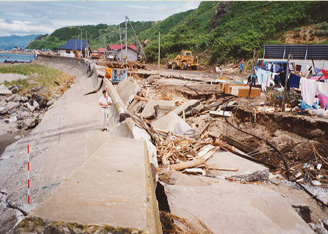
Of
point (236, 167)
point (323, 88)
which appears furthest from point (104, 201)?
point (323, 88)

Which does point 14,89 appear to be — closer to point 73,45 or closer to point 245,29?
point 245,29

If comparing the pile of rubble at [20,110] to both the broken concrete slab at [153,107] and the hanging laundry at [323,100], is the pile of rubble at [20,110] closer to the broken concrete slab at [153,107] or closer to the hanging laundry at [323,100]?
the broken concrete slab at [153,107]

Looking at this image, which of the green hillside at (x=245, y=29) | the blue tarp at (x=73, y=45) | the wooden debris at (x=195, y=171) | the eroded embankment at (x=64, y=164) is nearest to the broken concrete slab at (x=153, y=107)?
the eroded embankment at (x=64, y=164)

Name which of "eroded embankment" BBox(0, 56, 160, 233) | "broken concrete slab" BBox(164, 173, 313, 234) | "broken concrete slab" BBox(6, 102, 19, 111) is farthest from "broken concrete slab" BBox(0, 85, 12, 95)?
"broken concrete slab" BBox(164, 173, 313, 234)

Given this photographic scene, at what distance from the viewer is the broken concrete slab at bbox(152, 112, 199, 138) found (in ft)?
22.6

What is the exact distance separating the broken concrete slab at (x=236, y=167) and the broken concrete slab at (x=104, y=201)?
119 inches

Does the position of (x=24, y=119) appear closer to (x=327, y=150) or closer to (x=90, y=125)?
(x=90, y=125)

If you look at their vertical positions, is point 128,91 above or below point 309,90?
below

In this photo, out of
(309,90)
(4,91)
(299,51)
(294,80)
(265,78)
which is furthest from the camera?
(299,51)

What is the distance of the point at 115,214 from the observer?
149 centimetres

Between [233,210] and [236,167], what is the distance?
2246 mm

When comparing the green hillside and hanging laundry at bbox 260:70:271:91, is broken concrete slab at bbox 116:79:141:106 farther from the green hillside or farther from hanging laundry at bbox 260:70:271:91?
the green hillside

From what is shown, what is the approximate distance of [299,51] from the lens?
23719 millimetres

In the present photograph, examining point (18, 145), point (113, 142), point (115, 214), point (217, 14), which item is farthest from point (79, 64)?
point (217, 14)
